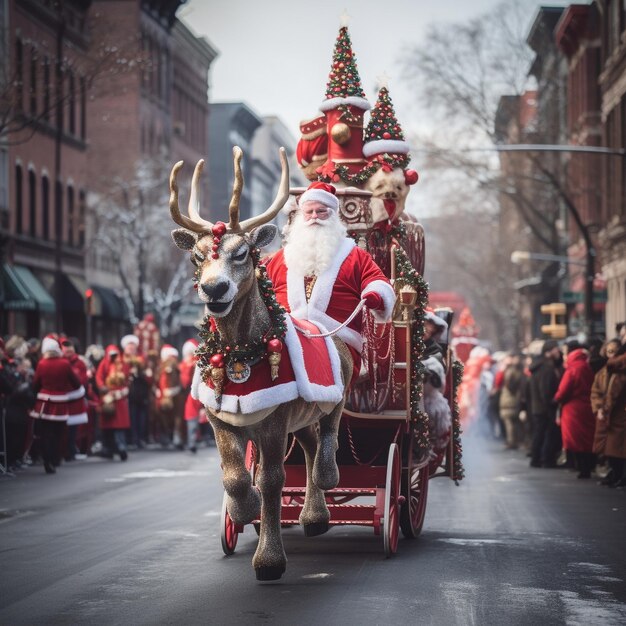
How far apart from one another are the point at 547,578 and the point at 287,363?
95.7 inches

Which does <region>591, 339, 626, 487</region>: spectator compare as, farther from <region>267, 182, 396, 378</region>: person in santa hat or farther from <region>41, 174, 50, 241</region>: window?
<region>41, 174, 50, 241</region>: window

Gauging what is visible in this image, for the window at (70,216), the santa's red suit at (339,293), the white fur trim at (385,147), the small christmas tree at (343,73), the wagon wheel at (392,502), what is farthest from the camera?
the window at (70,216)

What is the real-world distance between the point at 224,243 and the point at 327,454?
209 centimetres

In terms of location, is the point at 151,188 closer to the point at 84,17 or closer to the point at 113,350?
the point at 84,17

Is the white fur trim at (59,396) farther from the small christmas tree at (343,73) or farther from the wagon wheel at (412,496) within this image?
the wagon wheel at (412,496)

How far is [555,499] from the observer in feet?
62.6

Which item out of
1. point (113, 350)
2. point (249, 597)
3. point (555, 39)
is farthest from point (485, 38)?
point (249, 597)

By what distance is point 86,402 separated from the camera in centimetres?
2619

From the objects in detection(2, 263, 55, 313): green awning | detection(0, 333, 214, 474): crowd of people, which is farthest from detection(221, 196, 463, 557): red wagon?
detection(2, 263, 55, 313): green awning

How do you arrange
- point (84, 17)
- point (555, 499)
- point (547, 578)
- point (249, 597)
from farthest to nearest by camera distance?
point (84, 17) → point (555, 499) → point (547, 578) → point (249, 597)

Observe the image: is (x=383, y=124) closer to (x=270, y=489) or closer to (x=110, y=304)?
(x=270, y=489)

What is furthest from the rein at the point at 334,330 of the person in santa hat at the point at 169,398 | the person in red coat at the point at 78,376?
the person in santa hat at the point at 169,398

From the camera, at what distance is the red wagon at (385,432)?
1264 cm

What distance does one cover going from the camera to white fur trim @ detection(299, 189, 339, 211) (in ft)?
41.8
